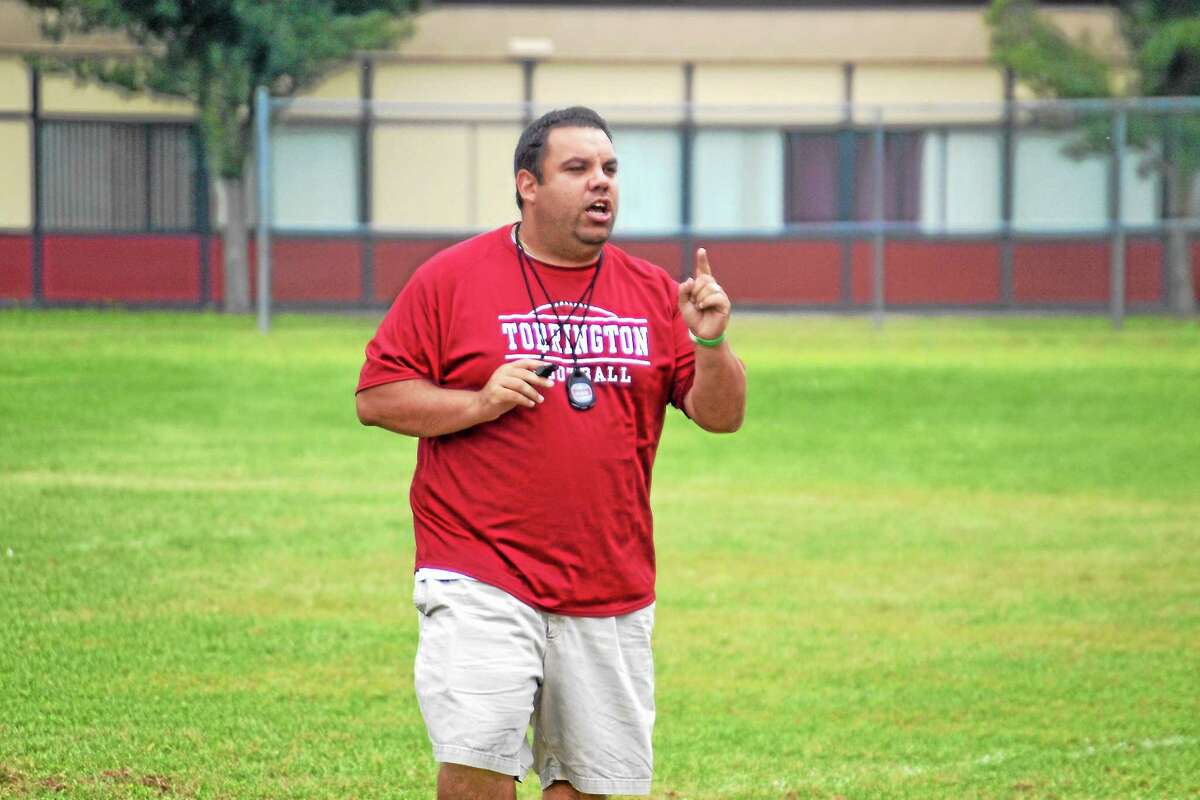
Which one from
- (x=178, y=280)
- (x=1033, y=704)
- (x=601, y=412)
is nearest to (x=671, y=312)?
(x=601, y=412)

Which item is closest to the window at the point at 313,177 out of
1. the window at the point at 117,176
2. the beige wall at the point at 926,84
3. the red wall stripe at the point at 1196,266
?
the window at the point at 117,176

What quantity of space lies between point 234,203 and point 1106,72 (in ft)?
37.1

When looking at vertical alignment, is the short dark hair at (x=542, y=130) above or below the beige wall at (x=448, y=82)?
below

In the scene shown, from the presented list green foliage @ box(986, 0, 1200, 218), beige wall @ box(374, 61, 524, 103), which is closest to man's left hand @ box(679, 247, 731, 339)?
green foliage @ box(986, 0, 1200, 218)

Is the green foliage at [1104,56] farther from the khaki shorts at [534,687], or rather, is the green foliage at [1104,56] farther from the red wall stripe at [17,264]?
the khaki shorts at [534,687]

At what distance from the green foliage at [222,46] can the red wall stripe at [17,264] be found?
142 inches

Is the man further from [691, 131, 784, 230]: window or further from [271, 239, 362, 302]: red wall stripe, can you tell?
[691, 131, 784, 230]: window

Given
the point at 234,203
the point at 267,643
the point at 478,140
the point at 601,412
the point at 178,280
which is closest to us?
the point at 601,412

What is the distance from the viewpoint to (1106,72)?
26.2 m

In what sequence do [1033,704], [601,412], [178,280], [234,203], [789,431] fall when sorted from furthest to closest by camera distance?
1. [178,280]
2. [234,203]
3. [789,431]
4. [1033,704]
5. [601,412]

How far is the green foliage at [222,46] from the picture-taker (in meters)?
24.5

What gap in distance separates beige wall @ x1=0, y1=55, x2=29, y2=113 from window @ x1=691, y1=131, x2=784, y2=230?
958 centimetres

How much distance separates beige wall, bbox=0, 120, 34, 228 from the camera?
28.9 meters

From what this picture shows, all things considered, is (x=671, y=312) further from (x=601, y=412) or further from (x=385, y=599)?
(x=385, y=599)
